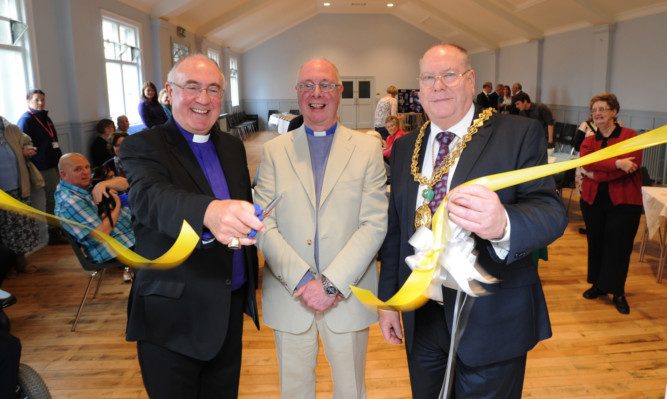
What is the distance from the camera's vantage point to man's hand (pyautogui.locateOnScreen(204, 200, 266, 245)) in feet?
3.95

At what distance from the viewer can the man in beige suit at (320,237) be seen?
2.03 m

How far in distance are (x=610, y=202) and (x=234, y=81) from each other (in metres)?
17.8

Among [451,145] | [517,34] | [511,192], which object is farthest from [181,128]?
[517,34]

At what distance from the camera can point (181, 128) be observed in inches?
73.3

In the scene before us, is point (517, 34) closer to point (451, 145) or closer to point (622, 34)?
point (622, 34)

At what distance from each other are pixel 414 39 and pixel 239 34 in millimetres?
7078

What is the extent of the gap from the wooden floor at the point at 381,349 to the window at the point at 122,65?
5.09m

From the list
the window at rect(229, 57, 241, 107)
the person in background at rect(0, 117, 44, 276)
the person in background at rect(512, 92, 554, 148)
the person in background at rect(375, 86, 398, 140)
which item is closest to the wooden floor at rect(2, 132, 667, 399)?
the person in background at rect(0, 117, 44, 276)

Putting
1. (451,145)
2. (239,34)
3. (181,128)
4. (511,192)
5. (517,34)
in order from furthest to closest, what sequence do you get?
(239,34) < (517,34) < (181,128) < (451,145) < (511,192)

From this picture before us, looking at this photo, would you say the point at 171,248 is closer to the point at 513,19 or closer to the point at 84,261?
the point at 84,261

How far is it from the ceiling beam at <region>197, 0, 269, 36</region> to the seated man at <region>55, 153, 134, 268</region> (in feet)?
35.3

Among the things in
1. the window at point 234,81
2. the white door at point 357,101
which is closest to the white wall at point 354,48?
the white door at point 357,101

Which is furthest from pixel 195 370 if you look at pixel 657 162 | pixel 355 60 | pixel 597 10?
pixel 355 60

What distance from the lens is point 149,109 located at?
7477mm
